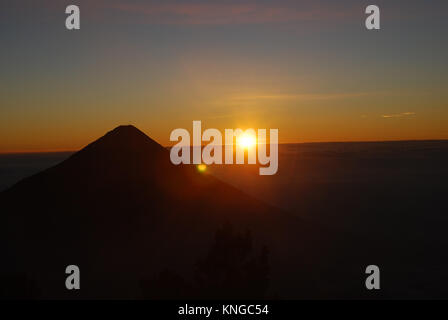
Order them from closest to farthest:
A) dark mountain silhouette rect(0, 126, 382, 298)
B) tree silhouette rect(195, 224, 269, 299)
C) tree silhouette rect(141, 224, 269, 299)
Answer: tree silhouette rect(141, 224, 269, 299) → tree silhouette rect(195, 224, 269, 299) → dark mountain silhouette rect(0, 126, 382, 298)

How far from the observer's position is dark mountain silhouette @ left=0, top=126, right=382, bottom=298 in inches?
1117

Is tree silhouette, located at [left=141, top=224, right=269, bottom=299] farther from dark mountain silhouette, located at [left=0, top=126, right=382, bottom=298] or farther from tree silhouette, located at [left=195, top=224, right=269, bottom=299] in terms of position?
dark mountain silhouette, located at [left=0, top=126, right=382, bottom=298]

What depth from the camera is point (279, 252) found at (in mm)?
33938

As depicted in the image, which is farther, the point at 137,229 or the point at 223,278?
the point at 137,229

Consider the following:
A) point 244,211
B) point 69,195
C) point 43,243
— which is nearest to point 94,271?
point 43,243

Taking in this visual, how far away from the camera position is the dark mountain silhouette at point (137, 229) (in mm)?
28359

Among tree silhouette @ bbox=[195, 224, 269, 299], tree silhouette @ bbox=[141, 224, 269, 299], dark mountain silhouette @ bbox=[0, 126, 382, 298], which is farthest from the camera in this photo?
dark mountain silhouette @ bbox=[0, 126, 382, 298]

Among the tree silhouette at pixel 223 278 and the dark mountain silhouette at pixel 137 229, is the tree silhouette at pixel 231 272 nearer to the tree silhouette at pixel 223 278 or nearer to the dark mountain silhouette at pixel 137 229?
the tree silhouette at pixel 223 278

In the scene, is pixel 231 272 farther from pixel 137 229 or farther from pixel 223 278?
pixel 137 229

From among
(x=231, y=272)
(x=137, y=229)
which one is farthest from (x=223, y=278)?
A: (x=137, y=229)

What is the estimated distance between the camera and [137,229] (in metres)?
34.1

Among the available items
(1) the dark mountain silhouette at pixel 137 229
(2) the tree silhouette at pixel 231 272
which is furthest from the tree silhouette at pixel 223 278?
(1) the dark mountain silhouette at pixel 137 229

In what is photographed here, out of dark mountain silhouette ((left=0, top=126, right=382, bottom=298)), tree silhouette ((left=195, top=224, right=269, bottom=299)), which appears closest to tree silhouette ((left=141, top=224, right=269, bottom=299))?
tree silhouette ((left=195, top=224, right=269, bottom=299))
